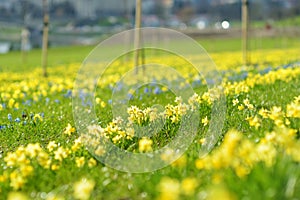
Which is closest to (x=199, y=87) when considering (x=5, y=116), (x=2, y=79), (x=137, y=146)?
(x=5, y=116)

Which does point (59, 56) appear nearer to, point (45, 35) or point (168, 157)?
point (45, 35)

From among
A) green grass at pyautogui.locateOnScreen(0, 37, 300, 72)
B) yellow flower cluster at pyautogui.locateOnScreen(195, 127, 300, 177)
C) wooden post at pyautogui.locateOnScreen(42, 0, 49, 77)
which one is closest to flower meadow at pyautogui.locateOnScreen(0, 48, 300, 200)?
yellow flower cluster at pyautogui.locateOnScreen(195, 127, 300, 177)

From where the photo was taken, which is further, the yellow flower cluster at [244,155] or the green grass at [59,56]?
the green grass at [59,56]

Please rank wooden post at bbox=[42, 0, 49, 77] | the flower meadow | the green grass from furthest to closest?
1. the green grass
2. wooden post at bbox=[42, 0, 49, 77]
3. the flower meadow

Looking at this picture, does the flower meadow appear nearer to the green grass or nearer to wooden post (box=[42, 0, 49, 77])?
wooden post (box=[42, 0, 49, 77])

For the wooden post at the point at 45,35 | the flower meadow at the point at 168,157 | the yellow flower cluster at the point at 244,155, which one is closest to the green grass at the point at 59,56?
the wooden post at the point at 45,35

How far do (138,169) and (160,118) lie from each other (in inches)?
72.2

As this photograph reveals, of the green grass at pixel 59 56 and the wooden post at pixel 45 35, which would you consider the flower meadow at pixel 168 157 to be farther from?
the green grass at pixel 59 56

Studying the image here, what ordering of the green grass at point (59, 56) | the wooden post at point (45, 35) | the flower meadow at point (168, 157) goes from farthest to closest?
the green grass at point (59, 56)
the wooden post at point (45, 35)
the flower meadow at point (168, 157)

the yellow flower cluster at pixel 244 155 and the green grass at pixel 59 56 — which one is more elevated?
the green grass at pixel 59 56

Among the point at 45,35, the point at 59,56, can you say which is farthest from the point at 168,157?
the point at 59,56

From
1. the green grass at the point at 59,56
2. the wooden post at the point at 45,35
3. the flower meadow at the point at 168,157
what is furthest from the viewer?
the green grass at the point at 59,56

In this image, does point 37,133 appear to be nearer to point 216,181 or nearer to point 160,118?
point 160,118

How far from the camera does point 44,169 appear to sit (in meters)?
5.35
